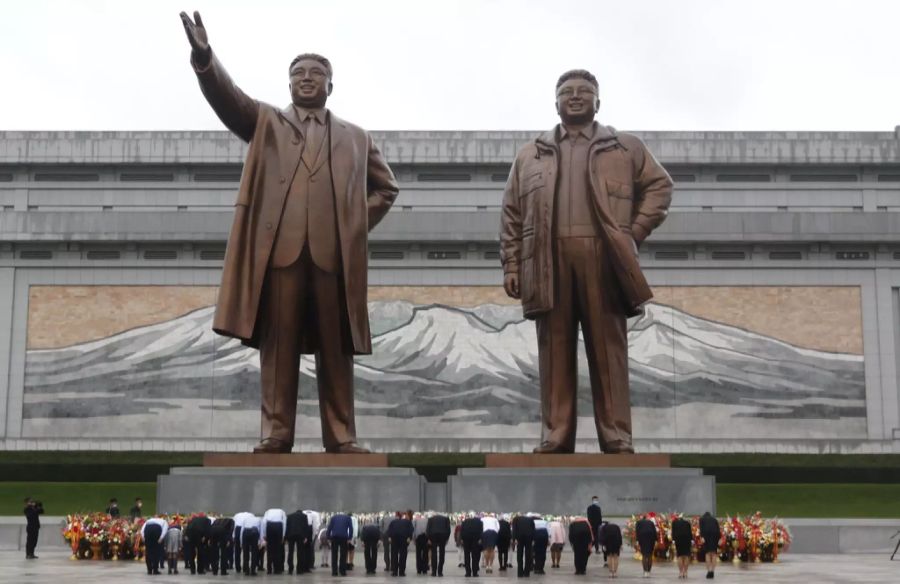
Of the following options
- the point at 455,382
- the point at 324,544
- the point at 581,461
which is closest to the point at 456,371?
the point at 455,382

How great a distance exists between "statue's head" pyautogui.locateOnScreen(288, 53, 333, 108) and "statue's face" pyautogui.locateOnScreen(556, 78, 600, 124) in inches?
102

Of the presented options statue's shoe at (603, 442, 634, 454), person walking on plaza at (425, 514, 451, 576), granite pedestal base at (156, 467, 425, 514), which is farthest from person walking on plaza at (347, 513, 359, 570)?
statue's shoe at (603, 442, 634, 454)

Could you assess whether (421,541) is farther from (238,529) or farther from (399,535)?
(238,529)

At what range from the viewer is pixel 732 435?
33.3 metres

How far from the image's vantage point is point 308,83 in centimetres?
1175

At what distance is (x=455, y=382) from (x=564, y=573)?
75.9 ft

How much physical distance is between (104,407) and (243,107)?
24134 millimetres

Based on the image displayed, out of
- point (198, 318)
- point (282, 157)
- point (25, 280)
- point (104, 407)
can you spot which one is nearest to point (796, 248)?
point (198, 318)

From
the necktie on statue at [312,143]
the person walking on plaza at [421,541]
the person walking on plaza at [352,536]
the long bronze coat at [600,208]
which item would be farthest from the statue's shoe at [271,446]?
the long bronze coat at [600,208]

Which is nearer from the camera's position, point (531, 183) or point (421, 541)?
point (421, 541)

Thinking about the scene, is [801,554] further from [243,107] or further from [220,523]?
[243,107]

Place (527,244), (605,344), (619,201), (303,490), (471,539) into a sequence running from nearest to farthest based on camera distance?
1. (471,539)
2. (303,490)
3. (605,344)
4. (619,201)
5. (527,244)

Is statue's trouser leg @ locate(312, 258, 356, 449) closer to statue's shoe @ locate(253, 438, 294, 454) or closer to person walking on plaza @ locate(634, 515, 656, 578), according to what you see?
statue's shoe @ locate(253, 438, 294, 454)

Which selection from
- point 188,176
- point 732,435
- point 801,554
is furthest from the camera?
point 188,176
